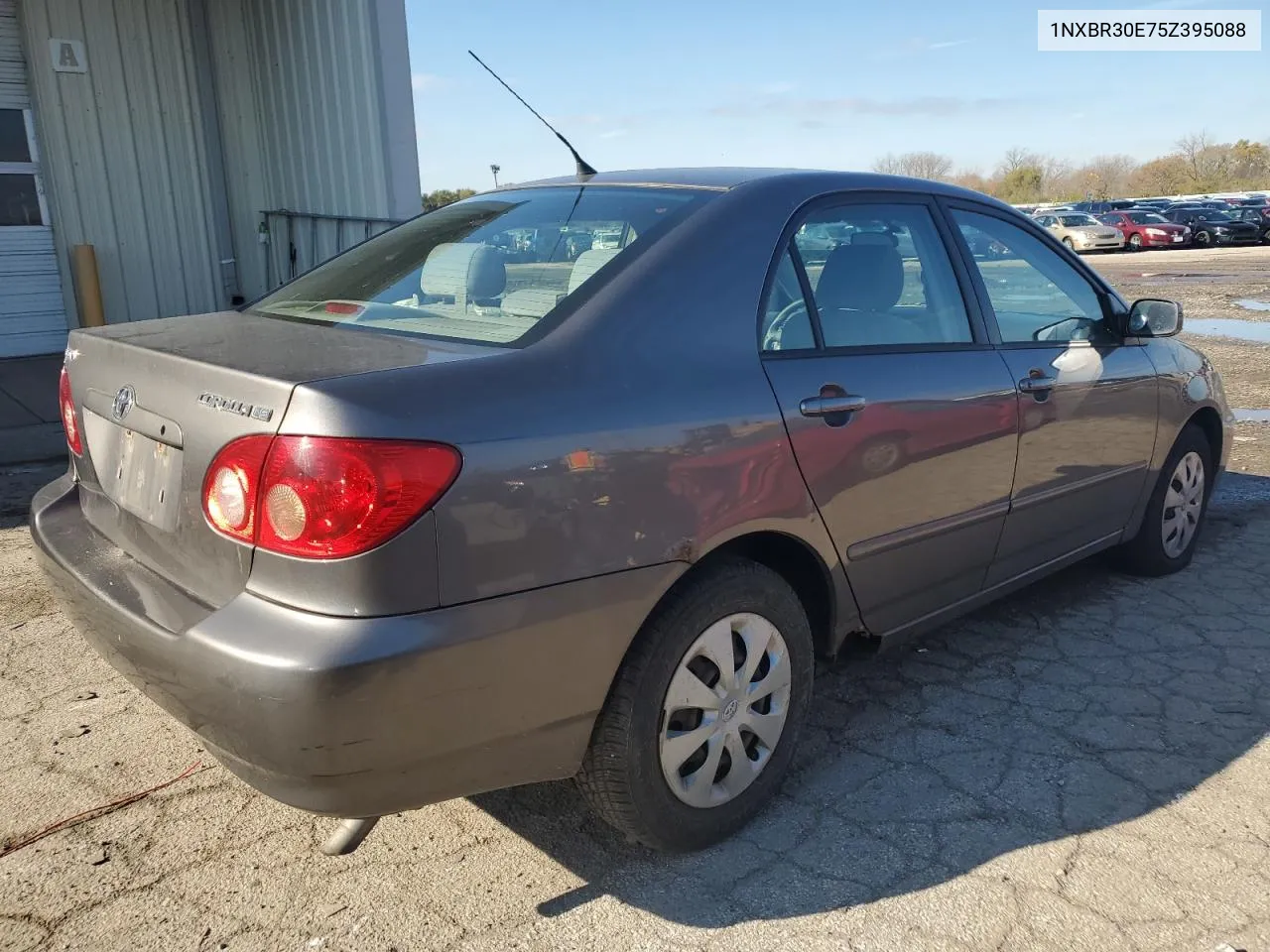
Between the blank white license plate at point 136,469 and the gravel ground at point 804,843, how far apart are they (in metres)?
0.61

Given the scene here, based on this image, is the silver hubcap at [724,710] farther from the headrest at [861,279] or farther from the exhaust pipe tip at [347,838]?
the headrest at [861,279]

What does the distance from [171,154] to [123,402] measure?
8457 millimetres

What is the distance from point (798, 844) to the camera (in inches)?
101

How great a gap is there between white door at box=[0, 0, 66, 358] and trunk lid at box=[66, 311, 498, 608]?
777 centimetres

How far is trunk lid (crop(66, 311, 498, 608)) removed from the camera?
6.59ft

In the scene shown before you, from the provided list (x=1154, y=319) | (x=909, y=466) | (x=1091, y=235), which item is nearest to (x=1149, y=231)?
(x=1091, y=235)

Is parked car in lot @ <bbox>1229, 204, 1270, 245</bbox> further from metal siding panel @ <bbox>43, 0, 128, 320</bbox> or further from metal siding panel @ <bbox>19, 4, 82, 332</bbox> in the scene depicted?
metal siding panel @ <bbox>19, 4, 82, 332</bbox>

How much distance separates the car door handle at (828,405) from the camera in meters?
2.56

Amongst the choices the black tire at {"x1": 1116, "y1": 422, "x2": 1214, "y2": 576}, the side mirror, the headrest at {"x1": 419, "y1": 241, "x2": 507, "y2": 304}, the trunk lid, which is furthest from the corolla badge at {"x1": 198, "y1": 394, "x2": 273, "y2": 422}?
the black tire at {"x1": 1116, "y1": 422, "x2": 1214, "y2": 576}

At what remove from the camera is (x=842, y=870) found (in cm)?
246

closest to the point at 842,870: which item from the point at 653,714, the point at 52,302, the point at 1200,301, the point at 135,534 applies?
the point at 653,714

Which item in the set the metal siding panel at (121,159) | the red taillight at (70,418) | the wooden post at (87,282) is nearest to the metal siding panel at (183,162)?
the metal siding panel at (121,159)

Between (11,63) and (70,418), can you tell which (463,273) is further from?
(11,63)

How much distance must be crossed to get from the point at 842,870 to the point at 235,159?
9423mm
